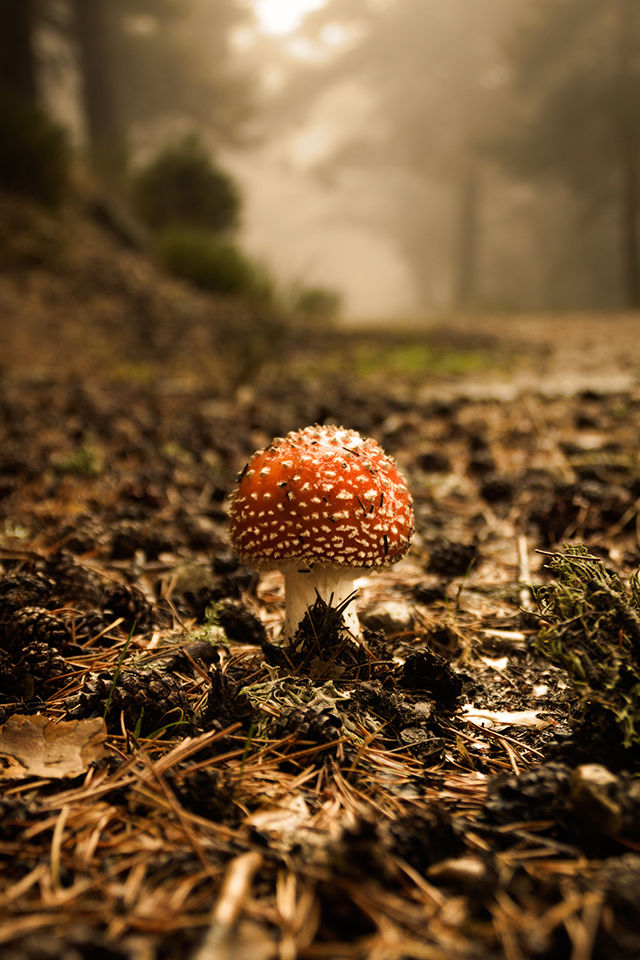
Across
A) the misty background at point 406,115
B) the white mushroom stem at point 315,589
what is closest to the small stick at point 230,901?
the white mushroom stem at point 315,589

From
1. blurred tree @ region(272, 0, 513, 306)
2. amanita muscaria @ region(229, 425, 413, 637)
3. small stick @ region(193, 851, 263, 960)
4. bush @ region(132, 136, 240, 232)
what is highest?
blurred tree @ region(272, 0, 513, 306)

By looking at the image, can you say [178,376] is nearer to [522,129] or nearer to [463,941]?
[463,941]

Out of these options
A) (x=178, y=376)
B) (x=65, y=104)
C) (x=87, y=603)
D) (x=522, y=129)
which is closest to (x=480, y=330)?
(x=178, y=376)

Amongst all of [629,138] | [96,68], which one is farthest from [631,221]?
[96,68]

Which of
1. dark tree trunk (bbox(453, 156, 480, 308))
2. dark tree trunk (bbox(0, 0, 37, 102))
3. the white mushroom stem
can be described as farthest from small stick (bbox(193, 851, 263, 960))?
dark tree trunk (bbox(453, 156, 480, 308))

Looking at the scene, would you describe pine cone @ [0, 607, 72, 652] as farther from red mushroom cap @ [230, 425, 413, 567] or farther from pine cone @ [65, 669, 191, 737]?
red mushroom cap @ [230, 425, 413, 567]

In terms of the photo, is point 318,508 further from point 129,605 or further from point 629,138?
point 629,138

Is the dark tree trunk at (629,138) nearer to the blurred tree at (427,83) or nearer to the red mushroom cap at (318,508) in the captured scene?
the blurred tree at (427,83)

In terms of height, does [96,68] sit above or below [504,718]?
above
